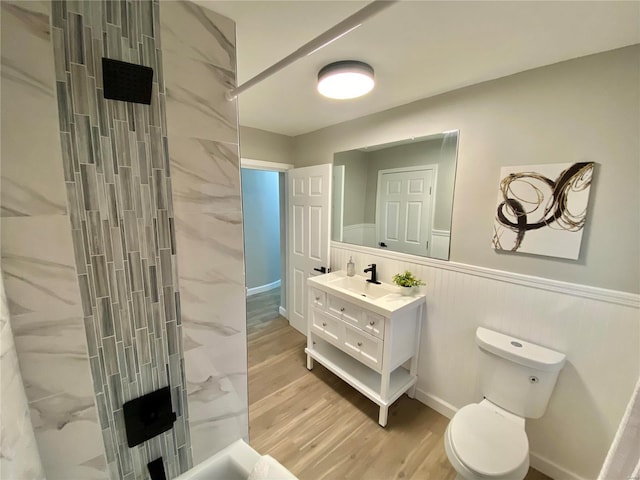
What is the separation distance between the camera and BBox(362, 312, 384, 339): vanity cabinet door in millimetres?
1720

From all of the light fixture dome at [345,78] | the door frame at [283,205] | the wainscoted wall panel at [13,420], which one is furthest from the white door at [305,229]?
the wainscoted wall panel at [13,420]

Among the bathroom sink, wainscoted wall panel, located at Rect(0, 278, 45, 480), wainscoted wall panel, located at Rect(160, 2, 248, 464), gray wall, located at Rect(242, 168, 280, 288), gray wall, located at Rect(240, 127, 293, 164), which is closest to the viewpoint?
wainscoted wall panel, located at Rect(0, 278, 45, 480)

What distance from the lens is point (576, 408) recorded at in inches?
54.0

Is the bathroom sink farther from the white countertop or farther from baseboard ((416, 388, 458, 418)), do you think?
baseboard ((416, 388, 458, 418))

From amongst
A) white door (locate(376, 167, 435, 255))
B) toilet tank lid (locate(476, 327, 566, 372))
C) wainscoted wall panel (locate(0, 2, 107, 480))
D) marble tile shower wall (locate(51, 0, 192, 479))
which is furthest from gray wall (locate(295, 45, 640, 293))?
wainscoted wall panel (locate(0, 2, 107, 480))

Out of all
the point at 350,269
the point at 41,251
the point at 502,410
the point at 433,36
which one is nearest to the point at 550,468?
the point at 502,410

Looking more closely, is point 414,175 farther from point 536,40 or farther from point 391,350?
point 391,350

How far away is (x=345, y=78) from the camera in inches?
53.4

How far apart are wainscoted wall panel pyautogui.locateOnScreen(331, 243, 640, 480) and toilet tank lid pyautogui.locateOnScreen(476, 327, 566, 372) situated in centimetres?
6

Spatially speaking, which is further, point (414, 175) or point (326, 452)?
point (414, 175)

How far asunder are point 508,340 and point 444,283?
0.48 meters

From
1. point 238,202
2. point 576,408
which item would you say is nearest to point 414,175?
point 238,202

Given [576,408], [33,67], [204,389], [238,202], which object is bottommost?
[576,408]

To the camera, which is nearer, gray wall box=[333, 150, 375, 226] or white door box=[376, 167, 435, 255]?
white door box=[376, 167, 435, 255]
